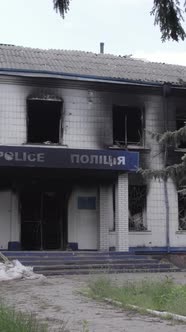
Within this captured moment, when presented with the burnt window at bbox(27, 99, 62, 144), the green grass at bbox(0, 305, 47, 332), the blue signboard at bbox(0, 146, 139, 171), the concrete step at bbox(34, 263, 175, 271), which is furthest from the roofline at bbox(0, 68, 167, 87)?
the green grass at bbox(0, 305, 47, 332)

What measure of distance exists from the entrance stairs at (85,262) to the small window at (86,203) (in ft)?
6.42

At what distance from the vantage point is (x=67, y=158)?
18141 millimetres

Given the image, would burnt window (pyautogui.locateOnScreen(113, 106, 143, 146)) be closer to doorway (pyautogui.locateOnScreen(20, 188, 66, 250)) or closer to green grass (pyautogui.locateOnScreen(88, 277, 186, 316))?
doorway (pyautogui.locateOnScreen(20, 188, 66, 250))

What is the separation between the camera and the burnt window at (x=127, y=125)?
21.1 m

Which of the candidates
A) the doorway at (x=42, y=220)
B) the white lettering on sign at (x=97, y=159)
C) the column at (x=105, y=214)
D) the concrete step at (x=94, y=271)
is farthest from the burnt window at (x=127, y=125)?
the concrete step at (x=94, y=271)

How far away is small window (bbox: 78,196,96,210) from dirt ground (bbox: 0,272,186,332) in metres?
6.77

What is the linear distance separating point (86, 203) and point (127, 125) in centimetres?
343

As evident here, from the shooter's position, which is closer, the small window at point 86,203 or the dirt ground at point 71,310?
the dirt ground at point 71,310

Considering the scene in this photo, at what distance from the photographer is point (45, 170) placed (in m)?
19.3

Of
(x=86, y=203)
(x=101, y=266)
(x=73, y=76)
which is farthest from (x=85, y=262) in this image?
(x=73, y=76)

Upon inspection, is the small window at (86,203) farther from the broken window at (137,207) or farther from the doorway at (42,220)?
the broken window at (137,207)

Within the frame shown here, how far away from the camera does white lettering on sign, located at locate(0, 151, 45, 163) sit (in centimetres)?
1759

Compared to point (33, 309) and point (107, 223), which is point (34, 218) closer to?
point (107, 223)

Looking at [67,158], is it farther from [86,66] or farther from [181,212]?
[86,66]
